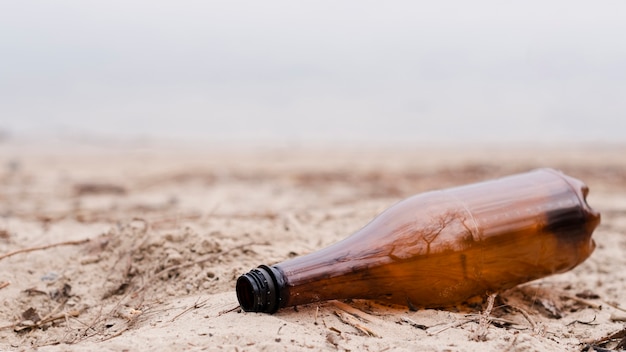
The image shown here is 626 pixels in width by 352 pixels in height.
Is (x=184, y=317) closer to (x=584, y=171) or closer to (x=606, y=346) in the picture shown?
(x=606, y=346)

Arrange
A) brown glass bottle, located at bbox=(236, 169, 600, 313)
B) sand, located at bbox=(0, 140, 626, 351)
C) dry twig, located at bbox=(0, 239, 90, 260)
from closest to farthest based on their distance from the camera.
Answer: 1. sand, located at bbox=(0, 140, 626, 351)
2. brown glass bottle, located at bbox=(236, 169, 600, 313)
3. dry twig, located at bbox=(0, 239, 90, 260)

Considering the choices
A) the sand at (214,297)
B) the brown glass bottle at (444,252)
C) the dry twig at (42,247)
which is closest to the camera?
the sand at (214,297)

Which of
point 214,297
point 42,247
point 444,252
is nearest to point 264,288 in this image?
point 214,297

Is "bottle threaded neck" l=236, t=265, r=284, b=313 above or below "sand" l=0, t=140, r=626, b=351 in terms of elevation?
above

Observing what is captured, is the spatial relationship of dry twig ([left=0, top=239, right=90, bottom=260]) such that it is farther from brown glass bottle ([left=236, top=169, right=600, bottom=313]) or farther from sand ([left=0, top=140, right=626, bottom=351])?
brown glass bottle ([left=236, top=169, right=600, bottom=313])

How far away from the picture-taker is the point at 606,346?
86.3 inches

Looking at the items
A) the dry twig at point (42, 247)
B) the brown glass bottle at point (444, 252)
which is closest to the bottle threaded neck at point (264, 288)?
the brown glass bottle at point (444, 252)

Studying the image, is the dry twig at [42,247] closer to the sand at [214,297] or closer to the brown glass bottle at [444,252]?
the sand at [214,297]

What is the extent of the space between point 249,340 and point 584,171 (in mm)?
8388

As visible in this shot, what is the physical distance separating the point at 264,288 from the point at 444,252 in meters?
0.66

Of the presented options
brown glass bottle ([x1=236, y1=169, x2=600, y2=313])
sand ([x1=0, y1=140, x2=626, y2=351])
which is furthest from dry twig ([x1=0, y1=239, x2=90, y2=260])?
brown glass bottle ([x1=236, y1=169, x2=600, y2=313])

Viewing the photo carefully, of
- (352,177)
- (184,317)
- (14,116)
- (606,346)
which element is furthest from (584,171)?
(14,116)

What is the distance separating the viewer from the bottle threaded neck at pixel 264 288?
2.08 meters

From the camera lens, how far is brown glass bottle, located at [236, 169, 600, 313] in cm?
217
